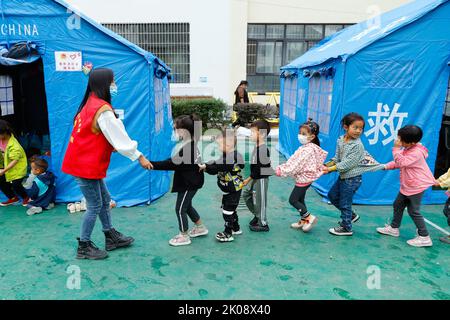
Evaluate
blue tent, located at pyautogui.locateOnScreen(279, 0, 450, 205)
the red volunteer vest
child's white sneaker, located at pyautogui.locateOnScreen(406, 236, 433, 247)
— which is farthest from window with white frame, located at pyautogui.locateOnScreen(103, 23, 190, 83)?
child's white sneaker, located at pyautogui.locateOnScreen(406, 236, 433, 247)

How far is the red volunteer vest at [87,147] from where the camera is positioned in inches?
134

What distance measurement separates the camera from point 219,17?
13.8 meters

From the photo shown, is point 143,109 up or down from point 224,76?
down

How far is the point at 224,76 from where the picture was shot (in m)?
14.2

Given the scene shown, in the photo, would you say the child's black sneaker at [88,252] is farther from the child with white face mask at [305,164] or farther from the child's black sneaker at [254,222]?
the child with white face mask at [305,164]

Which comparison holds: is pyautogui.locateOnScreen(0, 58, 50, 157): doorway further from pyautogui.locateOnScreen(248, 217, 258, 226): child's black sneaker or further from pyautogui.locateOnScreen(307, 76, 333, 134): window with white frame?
pyautogui.locateOnScreen(307, 76, 333, 134): window with white frame

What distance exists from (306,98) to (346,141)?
9.82ft

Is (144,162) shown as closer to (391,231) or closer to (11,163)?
(11,163)

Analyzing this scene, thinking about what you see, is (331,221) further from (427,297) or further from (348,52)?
(348,52)

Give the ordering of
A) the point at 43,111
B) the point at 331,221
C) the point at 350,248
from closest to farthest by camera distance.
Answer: the point at 350,248 → the point at 331,221 → the point at 43,111

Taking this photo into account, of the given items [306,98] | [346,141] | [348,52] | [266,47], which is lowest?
[346,141]

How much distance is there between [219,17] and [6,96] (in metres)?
9.57

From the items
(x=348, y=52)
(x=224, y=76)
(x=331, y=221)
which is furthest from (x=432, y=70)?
(x=224, y=76)

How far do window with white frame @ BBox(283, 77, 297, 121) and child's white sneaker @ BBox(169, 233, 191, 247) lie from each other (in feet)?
15.5
